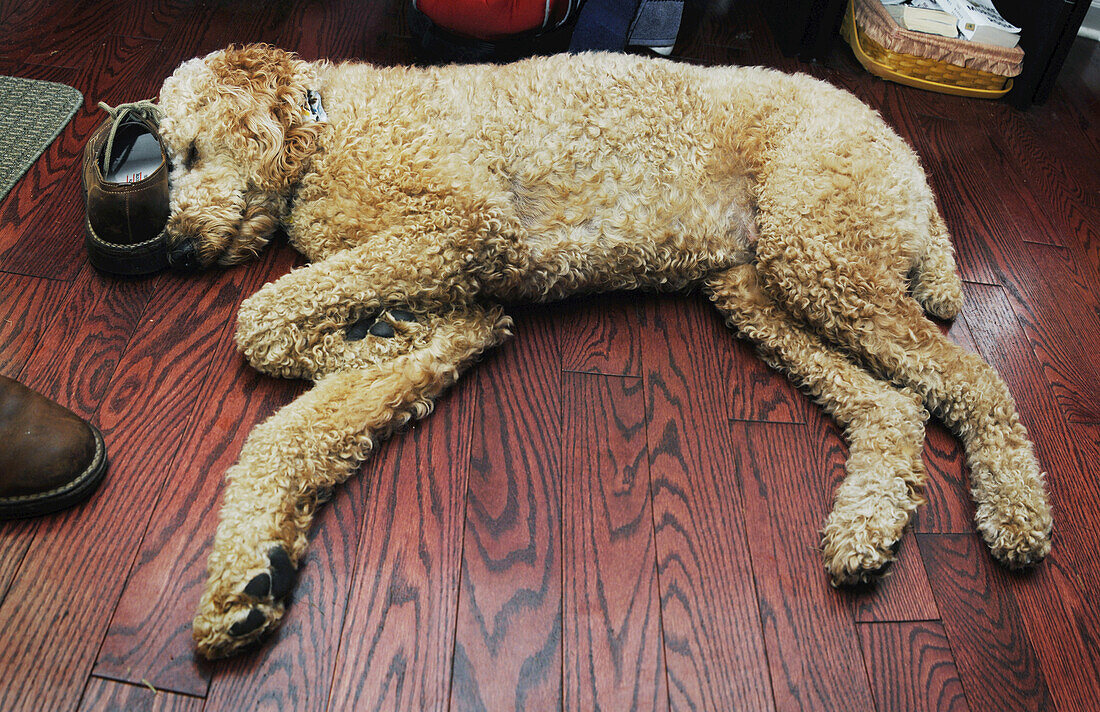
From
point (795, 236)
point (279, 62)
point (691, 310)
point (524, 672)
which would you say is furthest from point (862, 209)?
point (279, 62)

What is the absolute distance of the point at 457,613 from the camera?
1.45m

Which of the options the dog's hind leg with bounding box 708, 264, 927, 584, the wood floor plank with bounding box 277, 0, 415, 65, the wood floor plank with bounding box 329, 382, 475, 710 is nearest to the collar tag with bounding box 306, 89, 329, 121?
the wood floor plank with bounding box 329, 382, 475, 710

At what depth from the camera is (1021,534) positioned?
1.60 metres

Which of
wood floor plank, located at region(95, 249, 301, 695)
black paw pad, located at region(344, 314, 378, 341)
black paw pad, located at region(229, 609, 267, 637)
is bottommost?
wood floor plank, located at region(95, 249, 301, 695)

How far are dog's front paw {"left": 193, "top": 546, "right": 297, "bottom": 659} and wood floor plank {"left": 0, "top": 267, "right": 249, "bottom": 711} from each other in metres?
0.24

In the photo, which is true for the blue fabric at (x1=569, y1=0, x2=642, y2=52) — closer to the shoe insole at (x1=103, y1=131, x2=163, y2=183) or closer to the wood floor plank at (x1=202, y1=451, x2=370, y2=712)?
the shoe insole at (x1=103, y1=131, x2=163, y2=183)

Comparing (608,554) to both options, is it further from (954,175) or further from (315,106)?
(954,175)

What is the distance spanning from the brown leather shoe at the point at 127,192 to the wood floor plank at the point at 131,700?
1060 mm

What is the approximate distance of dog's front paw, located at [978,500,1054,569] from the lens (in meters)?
1.60

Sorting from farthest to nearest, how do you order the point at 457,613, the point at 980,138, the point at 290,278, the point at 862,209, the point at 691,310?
1. the point at 980,138
2. the point at 691,310
3. the point at 862,209
4. the point at 290,278
5. the point at 457,613

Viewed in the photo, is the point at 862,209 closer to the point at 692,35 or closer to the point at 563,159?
the point at 563,159

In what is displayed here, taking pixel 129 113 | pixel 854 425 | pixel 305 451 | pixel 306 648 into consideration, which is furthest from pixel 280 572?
pixel 854 425

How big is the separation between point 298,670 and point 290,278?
0.86m

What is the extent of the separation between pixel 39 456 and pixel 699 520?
55.3 inches
